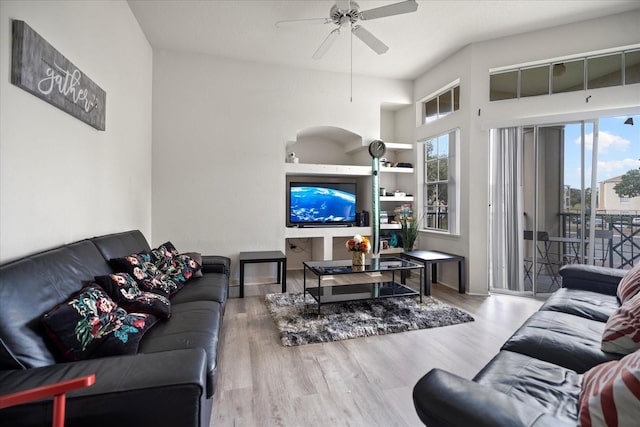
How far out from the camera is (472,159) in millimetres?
4059

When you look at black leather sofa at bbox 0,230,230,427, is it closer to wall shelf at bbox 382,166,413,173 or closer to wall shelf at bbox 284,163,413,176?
wall shelf at bbox 284,163,413,176

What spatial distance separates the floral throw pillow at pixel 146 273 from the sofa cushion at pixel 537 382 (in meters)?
2.08

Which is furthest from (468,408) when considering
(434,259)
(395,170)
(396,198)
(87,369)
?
(395,170)

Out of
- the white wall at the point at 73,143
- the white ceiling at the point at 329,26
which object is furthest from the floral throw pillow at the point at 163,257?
the white ceiling at the point at 329,26

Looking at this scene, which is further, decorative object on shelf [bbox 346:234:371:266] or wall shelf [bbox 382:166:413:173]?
wall shelf [bbox 382:166:413:173]

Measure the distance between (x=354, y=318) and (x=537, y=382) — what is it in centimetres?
190

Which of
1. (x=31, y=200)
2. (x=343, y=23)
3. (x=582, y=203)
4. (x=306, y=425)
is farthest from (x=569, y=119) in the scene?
(x=31, y=200)

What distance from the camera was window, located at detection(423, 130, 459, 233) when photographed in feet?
14.6

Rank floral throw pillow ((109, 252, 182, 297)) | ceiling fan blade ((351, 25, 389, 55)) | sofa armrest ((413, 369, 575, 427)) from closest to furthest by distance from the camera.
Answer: sofa armrest ((413, 369, 575, 427)) < floral throw pillow ((109, 252, 182, 297)) < ceiling fan blade ((351, 25, 389, 55))

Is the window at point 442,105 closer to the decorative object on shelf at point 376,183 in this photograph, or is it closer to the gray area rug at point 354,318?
the decorative object on shelf at point 376,183

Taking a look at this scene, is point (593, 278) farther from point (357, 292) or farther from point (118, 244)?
point (118, 244)

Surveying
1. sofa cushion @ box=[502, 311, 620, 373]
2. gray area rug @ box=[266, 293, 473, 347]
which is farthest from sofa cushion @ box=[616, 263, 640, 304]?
gray area rug @ box=[266, 293, 473, 347]

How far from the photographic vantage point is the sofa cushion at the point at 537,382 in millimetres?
1130

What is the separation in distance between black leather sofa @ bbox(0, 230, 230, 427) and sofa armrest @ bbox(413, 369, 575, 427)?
76 centimetres
